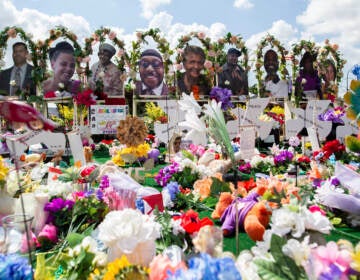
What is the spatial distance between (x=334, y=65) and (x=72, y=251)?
12.8m

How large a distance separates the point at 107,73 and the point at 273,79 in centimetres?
465

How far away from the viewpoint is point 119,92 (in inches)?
366

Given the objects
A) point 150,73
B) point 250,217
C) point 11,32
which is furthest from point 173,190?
point 11,32

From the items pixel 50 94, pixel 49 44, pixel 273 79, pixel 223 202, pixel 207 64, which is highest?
pixel 49 44

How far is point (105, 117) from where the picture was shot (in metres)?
7.74

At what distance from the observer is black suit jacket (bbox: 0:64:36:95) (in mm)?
8711

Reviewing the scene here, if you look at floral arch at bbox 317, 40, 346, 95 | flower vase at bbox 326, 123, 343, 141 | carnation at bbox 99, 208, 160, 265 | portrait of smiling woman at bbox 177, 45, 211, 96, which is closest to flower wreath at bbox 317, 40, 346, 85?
floral arch at bbox 317, 40, 346, 95

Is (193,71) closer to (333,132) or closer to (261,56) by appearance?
(261,56)

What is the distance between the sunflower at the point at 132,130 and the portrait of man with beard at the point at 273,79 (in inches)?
315

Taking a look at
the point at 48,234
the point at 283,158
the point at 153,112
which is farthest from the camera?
the point at 153,112

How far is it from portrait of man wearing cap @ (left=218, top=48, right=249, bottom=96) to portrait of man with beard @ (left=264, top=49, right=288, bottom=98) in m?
0.74

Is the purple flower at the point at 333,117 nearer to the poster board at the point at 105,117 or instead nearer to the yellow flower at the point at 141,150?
the yellow flower at the point at 141,150

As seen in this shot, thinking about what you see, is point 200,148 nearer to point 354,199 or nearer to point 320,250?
point 354,199

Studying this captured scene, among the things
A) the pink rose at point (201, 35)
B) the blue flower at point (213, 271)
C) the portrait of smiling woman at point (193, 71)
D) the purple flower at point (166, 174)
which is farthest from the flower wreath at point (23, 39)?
the blue flower at point (213, 271)
